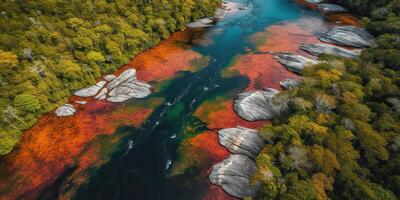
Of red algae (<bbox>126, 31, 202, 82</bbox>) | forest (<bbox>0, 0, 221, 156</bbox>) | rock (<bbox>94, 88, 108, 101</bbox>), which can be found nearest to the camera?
forest (<bbox>0, 0, 221, 156</bbox>)

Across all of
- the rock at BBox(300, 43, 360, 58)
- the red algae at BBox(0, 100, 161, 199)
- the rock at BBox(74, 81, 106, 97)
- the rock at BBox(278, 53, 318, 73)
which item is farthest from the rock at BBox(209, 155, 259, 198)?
the rock at BBox(300, 43, 360, 58)

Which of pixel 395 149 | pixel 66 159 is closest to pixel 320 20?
pixel 395 149

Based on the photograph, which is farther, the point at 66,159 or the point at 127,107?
the point at 127,107

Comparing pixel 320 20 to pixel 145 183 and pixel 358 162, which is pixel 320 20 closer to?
pixel 358 162

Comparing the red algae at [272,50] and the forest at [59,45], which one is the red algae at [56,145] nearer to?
the forest at [59,45]

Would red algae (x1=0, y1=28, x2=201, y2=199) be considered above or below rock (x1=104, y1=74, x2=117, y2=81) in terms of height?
below

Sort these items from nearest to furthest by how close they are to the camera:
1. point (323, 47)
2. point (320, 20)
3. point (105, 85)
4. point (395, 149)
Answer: point (395, 149) → point (105, 85) → point (323, 47) → point (320, 20)

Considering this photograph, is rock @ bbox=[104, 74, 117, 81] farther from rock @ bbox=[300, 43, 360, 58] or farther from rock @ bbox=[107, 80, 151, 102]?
rock @ bbox=[300, 43, 360, 58]
